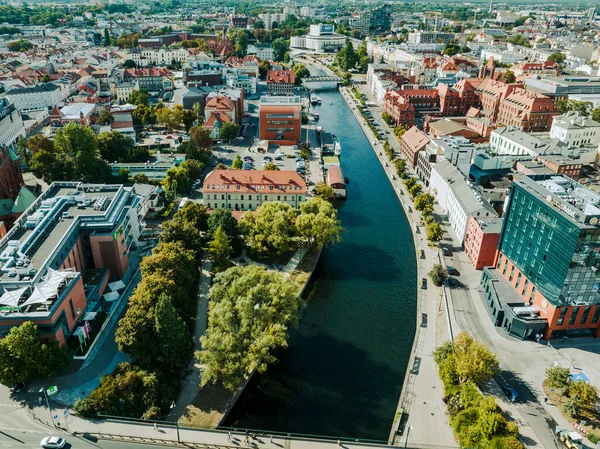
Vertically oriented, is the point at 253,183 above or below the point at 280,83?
below

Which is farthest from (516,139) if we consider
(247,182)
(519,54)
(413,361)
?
(519,54)

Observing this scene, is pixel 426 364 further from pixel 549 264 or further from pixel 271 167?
pixel 271 167

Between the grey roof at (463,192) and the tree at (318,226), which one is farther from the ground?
the grey roof at (463,192)

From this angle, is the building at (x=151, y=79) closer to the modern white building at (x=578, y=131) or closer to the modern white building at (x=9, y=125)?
the modern white building at (x=9, y=125)

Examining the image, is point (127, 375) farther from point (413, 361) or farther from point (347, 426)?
point (413, 361)

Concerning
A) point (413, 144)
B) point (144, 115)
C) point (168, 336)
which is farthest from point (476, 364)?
point (144, 115)

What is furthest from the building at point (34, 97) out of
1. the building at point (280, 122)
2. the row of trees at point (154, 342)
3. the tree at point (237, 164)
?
the row of trees at point (154, 342)

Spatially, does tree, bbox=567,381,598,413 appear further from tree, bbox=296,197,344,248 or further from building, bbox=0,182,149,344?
building, bbox=0,182,149,344
